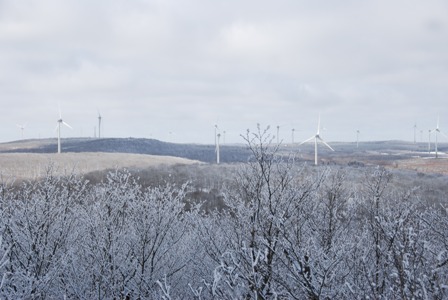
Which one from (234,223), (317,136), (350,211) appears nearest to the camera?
(234,223)

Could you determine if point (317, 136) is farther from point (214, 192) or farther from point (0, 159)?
point (0, 159)

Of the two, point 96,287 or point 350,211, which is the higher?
point 350,211

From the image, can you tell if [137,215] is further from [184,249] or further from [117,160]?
[117,160]

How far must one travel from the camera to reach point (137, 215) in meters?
23.5

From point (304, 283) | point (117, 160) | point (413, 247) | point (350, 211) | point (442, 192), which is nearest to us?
point (413, 247)

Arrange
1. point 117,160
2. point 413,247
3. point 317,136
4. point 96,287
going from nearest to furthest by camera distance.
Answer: point 413,247 → point 96,287 → point 317,136 → point 117,160

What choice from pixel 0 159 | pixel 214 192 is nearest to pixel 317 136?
pixel 214 192

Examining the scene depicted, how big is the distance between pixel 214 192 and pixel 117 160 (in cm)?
4823

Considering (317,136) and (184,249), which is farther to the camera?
(317,136)

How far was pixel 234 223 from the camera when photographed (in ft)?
62.4

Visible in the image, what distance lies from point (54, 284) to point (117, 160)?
104736 mm

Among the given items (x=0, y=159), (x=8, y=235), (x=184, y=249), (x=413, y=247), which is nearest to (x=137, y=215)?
(x=184, y=249)

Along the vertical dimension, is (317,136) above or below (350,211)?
above

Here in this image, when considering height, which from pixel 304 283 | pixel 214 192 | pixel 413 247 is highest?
pixel 413 247
